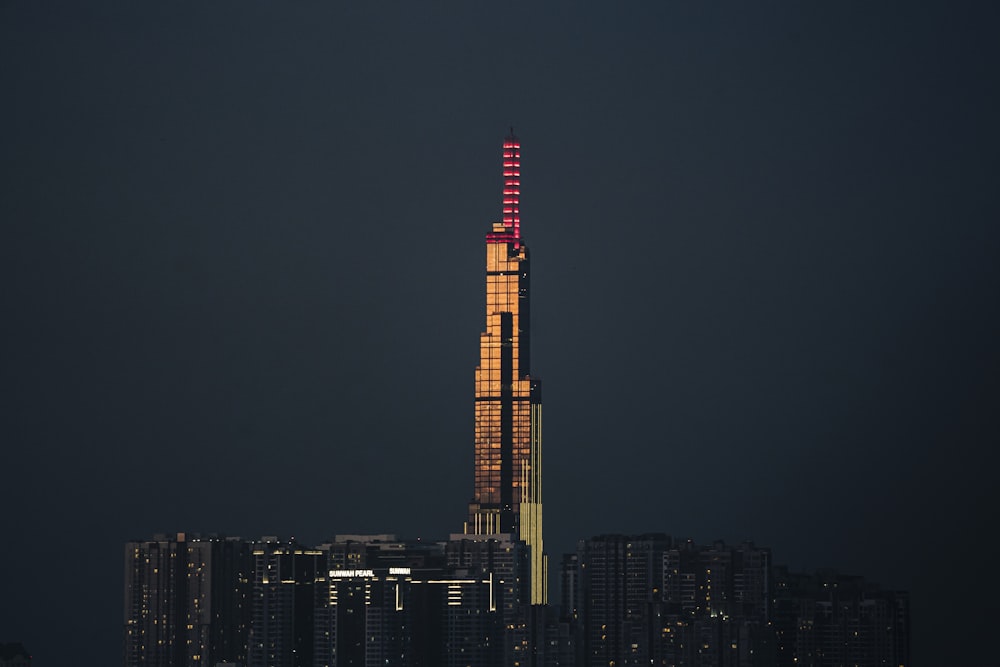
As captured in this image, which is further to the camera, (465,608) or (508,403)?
(508,403)

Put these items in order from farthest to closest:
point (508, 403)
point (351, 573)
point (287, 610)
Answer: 1. point (508, 403)
2. point (351, 573)
3. point (287, 610)

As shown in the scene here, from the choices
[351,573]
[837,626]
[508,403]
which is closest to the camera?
[837,626]

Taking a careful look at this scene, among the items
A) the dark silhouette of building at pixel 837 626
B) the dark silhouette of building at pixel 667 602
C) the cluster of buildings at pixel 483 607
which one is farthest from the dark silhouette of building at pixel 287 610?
the dark silhouette of building at pixel 837 626

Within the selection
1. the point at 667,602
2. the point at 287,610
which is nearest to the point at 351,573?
the point at 287,610

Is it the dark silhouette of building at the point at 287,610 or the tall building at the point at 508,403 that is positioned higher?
the tall building at the point at 508,403

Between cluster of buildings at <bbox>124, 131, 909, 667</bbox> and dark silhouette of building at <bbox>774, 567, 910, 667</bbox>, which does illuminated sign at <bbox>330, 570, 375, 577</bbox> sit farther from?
dark silhouette of building at <bbox>774, 567, 910, 667</bbox>

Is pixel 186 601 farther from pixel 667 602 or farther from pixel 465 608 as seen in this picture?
pixel 667 602

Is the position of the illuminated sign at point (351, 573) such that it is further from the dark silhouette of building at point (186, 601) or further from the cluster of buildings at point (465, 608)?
the dark silhouette of building at point (186, 601)
